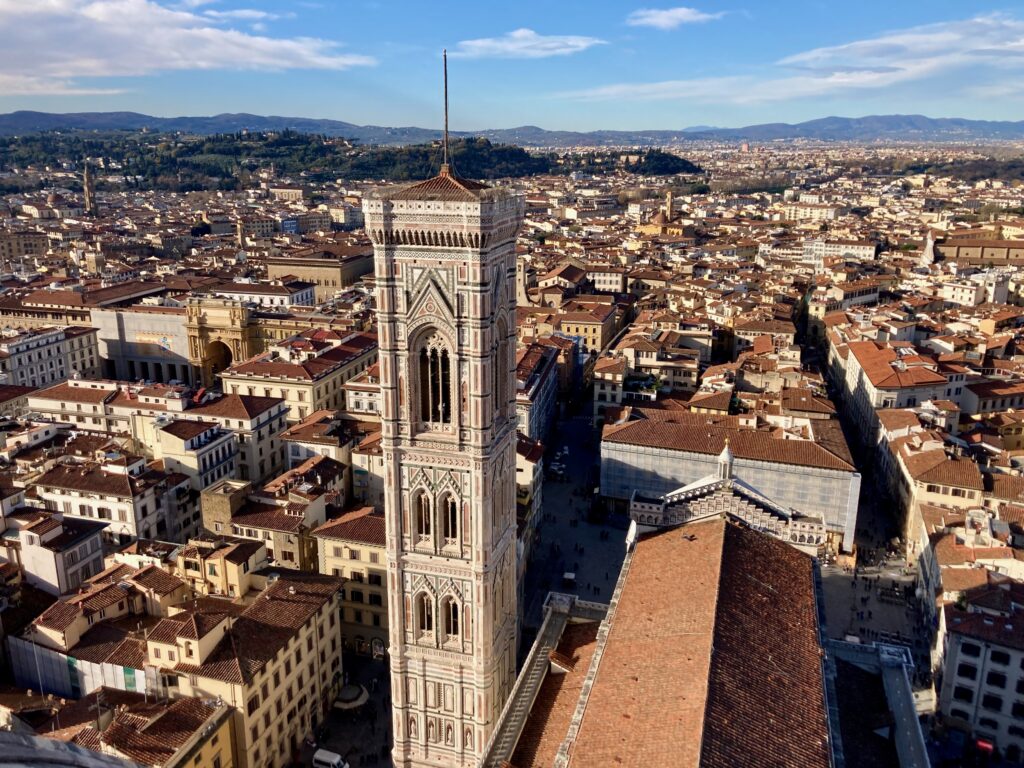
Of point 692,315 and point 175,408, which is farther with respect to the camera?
point 692,315

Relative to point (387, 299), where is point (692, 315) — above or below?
below

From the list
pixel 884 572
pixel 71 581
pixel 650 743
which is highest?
pixel 650 743

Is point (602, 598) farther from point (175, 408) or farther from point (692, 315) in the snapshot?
point (692, 315)

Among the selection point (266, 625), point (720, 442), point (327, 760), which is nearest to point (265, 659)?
point (266, 625)

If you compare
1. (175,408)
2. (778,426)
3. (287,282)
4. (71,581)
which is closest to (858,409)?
(778,426)

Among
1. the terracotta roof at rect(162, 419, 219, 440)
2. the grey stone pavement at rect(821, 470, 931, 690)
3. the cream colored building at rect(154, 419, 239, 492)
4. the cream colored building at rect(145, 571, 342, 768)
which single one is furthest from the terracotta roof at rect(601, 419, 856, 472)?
the terracotta roof at rect(162, 419, 219, 440)

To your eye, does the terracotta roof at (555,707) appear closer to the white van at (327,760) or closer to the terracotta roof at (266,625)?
the white van at (327,760)

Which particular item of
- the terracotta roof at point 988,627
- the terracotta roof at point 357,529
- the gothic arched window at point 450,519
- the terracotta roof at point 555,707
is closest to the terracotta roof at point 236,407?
the terracotta roof at point 357,529
